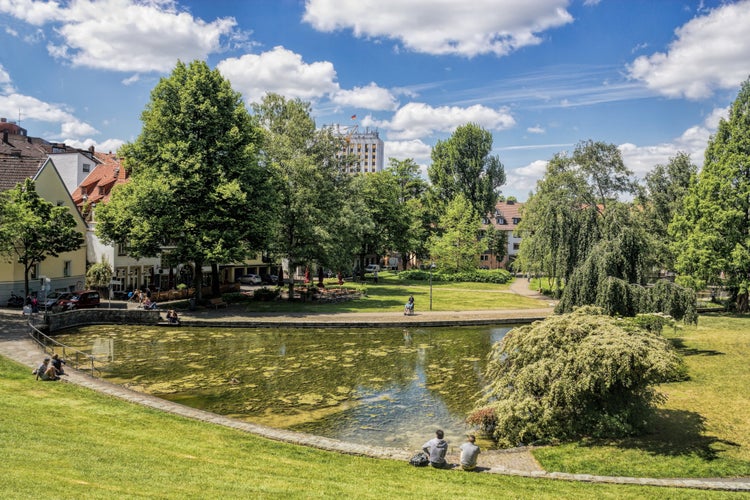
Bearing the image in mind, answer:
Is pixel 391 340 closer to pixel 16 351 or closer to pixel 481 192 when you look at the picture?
pixel 16 351

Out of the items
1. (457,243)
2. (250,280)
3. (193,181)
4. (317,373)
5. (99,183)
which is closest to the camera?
(317,373)

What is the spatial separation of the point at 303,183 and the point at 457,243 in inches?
1633

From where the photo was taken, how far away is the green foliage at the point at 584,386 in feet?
52.6

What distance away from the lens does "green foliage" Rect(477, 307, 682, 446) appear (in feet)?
52.6

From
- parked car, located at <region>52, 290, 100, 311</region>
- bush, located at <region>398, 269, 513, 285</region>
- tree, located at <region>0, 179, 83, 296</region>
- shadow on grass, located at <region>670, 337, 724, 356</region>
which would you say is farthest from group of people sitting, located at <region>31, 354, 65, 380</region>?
bush, located at <region>398, 269, 513, 285</region>

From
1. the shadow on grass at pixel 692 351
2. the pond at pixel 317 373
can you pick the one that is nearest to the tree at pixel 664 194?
the shadow on grass at pixel 692 351

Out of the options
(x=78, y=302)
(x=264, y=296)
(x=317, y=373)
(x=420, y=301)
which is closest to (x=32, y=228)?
(x=78, y=302)

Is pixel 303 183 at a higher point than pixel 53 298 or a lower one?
higher

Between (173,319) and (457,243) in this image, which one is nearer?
(173,319)

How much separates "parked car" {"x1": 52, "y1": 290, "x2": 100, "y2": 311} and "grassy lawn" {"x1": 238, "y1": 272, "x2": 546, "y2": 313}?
1238 cm

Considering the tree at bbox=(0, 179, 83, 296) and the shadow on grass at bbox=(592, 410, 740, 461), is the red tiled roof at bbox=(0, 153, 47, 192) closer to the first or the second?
the tree at bbox=(0, 179, 83, 296)

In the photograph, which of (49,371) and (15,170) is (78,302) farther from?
(49,371)

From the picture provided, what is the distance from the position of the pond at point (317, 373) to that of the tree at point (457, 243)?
45.7 metres

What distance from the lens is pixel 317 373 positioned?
25.6m
